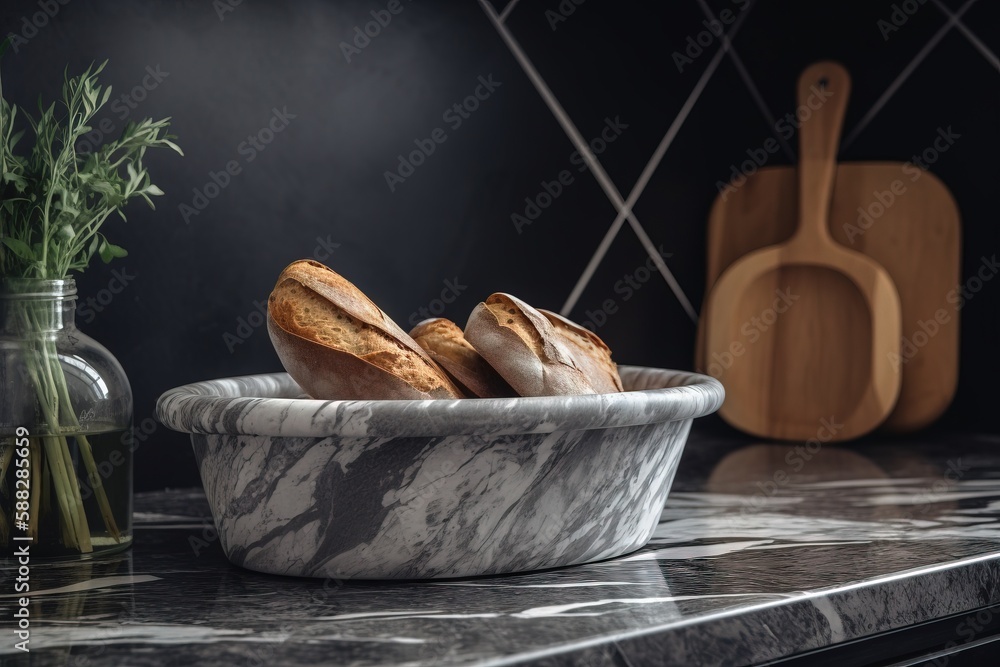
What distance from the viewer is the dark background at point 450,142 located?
1.06 meters

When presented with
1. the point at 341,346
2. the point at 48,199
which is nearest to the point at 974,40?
the point at 341,346

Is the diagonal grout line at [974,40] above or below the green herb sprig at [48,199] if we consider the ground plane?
above

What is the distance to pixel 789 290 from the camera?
4.78 feet

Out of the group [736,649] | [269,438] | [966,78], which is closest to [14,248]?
[269,438]

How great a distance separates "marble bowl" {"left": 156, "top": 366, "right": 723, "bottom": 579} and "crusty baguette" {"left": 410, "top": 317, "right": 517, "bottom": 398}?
0.36 feet

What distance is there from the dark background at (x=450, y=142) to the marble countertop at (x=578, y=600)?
0.86ft

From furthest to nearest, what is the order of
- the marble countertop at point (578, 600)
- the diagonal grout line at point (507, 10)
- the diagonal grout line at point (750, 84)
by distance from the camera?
the diagonal grout line at point (750, 84)
the diagonal grout line at point (507, 10)
the marble countertop at point (578, 600)

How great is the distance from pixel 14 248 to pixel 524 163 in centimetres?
70

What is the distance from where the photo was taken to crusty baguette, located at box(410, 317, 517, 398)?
2.67ft

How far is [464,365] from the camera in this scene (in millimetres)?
818

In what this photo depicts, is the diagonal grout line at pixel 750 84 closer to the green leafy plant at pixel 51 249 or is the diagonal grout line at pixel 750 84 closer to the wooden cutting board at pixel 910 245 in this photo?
the wooden cutting board at pixel 910 245

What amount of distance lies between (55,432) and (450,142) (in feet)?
2.09

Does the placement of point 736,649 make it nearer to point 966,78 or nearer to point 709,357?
point 709,357

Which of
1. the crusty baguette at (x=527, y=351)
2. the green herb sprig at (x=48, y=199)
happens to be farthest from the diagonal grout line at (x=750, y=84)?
the green herb sprig at (x=48, y=199)
